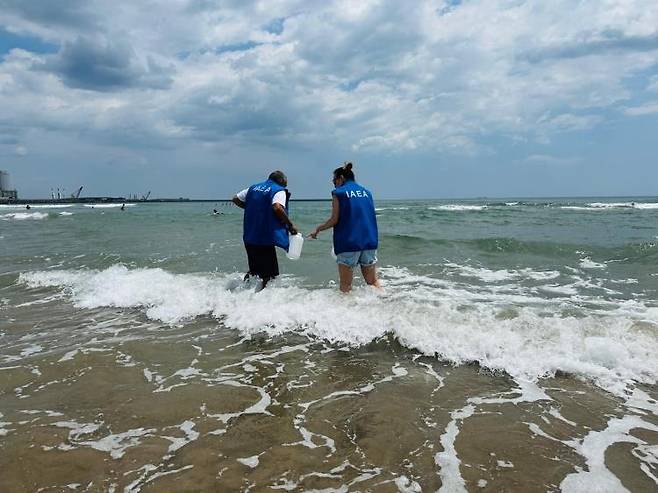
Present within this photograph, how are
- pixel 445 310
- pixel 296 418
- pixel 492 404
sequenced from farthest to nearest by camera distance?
pixel 445 310
pixel 492 404
pixel 296 418

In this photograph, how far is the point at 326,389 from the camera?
13.4ft

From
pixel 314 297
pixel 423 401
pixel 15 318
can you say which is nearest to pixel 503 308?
pixel 314 297

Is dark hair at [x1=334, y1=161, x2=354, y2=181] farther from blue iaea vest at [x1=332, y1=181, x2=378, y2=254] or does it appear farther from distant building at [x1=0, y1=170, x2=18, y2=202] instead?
distant building at [x1=0, y1=170, x2=18, y2=202]

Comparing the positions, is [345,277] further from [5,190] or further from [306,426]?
[5,190]

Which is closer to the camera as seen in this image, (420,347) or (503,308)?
(420,347)

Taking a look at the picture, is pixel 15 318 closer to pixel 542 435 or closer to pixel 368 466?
pixel 368 466

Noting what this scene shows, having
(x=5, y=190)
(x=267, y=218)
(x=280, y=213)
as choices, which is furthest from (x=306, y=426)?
(x=5, y=190)

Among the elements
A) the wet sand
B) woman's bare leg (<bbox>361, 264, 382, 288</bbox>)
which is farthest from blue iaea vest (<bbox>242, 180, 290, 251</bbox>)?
the wet sand

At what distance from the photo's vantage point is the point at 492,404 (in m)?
3.76

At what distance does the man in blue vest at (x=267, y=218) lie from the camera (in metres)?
6.71

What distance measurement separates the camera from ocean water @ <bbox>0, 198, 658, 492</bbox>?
2842 millimetres

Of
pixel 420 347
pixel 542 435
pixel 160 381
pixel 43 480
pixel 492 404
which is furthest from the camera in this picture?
pixel 420 347

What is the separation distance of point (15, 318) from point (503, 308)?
707cm

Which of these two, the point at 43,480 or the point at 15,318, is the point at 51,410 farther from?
the point at 15,318
